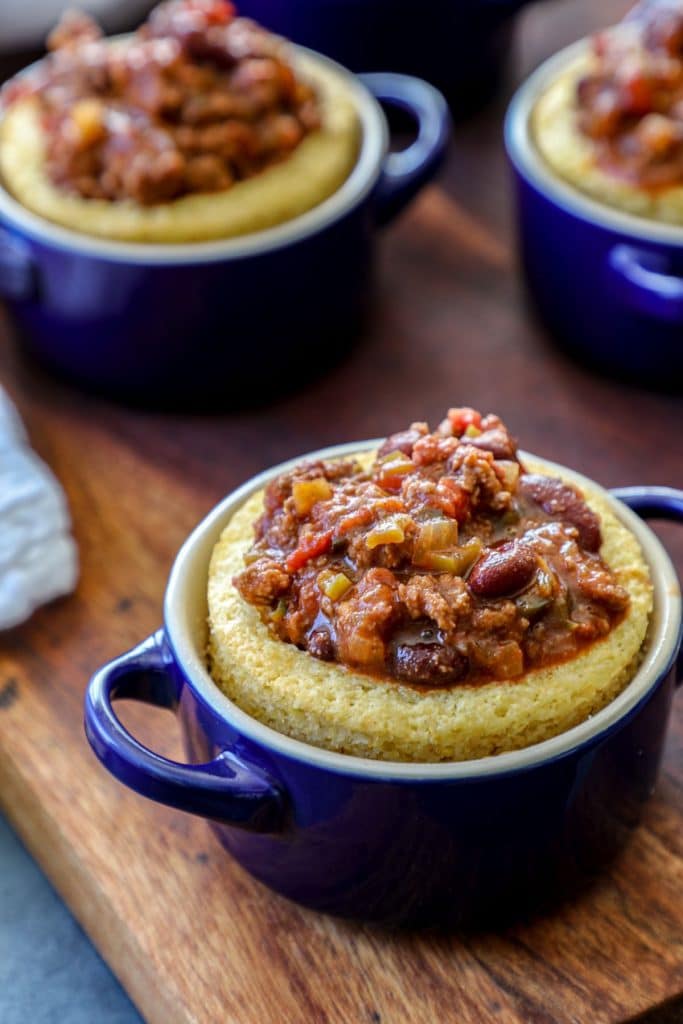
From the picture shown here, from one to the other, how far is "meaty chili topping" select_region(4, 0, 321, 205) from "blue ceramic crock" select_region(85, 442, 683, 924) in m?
0.76

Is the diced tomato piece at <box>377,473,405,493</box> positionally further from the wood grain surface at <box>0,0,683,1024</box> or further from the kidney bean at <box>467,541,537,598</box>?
the wood grain surface at <box>0,0,683,1024</box>

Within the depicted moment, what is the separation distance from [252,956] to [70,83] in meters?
1.25

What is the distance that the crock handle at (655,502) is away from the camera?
1.29 meters

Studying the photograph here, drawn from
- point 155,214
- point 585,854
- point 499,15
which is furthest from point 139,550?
point 499,15

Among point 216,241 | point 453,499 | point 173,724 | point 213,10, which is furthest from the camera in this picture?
point 213,10

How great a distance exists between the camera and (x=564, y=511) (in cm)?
124

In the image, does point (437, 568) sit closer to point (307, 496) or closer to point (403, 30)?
point (307, 496)

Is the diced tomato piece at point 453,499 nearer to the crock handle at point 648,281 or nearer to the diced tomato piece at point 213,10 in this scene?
the crock handle at point 648,281

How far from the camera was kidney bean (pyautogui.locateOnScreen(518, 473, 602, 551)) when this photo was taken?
123 cm

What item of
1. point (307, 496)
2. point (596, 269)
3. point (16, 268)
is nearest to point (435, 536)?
point (307, 496)

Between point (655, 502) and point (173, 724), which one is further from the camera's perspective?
point (173, 724)

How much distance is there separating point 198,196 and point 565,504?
79 centimetres

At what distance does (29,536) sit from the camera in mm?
1646

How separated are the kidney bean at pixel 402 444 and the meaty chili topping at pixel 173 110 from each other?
0.63m
